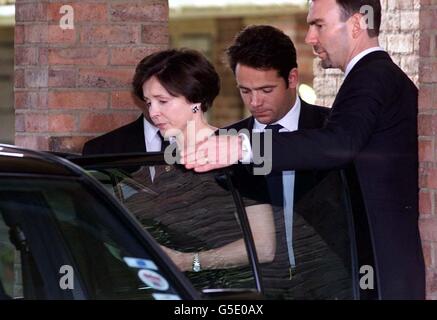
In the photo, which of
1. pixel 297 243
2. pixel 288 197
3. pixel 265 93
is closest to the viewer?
pixel 297 243

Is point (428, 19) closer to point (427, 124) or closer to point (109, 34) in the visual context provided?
point (427, 124)

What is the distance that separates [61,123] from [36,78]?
245mm

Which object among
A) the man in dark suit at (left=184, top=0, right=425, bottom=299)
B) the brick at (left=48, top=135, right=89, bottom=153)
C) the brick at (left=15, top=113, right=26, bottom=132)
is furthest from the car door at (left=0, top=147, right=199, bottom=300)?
the brick at (left=15, top=113, right=26, bottom=132)

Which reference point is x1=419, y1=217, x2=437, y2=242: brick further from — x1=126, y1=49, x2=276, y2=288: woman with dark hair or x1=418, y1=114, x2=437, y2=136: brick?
x1=126, y1=49, x2=276, y2=288: woman with dark hair

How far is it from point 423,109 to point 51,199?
6.98ft

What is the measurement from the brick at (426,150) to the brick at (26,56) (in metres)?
1.91

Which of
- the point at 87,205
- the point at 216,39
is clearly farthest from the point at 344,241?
the point at 216,39

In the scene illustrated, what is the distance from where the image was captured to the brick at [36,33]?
5.61 metres

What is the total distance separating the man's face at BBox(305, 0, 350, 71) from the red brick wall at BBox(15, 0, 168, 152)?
1706 mm

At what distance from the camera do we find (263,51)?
4.77 m

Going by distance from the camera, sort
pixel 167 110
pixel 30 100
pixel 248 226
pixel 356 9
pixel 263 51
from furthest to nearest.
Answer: pixel 30 100
pixel 263 51
pixel 167 110
pixel 356 9
pixel 248 226

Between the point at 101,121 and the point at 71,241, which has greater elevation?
the point at 101,121

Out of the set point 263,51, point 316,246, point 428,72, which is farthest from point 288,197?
point 428,72

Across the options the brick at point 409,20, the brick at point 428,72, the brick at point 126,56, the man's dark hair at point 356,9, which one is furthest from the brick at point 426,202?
the brick at point 126,56
